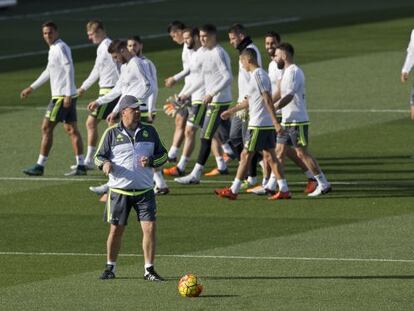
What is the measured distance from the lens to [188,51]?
27.7 m

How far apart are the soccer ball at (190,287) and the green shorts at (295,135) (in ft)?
23.6

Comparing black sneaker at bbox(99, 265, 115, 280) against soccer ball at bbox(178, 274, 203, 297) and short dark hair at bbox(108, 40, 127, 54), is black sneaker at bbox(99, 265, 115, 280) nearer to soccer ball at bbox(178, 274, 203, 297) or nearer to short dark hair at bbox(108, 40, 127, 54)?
soccer ball at bbox(178, 274, 203, 297)

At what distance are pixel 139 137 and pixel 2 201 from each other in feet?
20.5

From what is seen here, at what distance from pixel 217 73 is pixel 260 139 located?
2384 mm

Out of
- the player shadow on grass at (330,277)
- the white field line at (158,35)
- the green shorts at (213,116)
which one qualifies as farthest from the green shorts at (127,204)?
the white field line at (158,35)

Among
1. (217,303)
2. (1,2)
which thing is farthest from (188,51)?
(1,2)

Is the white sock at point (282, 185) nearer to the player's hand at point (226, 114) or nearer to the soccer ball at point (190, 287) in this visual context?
the player's hand at point (226, 114)

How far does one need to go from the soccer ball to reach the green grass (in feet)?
0.36

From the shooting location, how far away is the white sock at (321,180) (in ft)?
80.6

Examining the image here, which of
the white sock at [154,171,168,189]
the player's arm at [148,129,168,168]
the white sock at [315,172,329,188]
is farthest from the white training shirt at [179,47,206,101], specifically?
the player's arm at [148,129,168,168]

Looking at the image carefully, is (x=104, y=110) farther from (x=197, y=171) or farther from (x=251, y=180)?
(x=251, y=180)

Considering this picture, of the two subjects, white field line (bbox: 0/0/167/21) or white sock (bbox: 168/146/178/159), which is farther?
white field line (bbox: 0/0/167/21)

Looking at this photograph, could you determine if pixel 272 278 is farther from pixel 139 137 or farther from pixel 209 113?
pixel 209 113

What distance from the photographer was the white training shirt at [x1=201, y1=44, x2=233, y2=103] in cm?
2595
